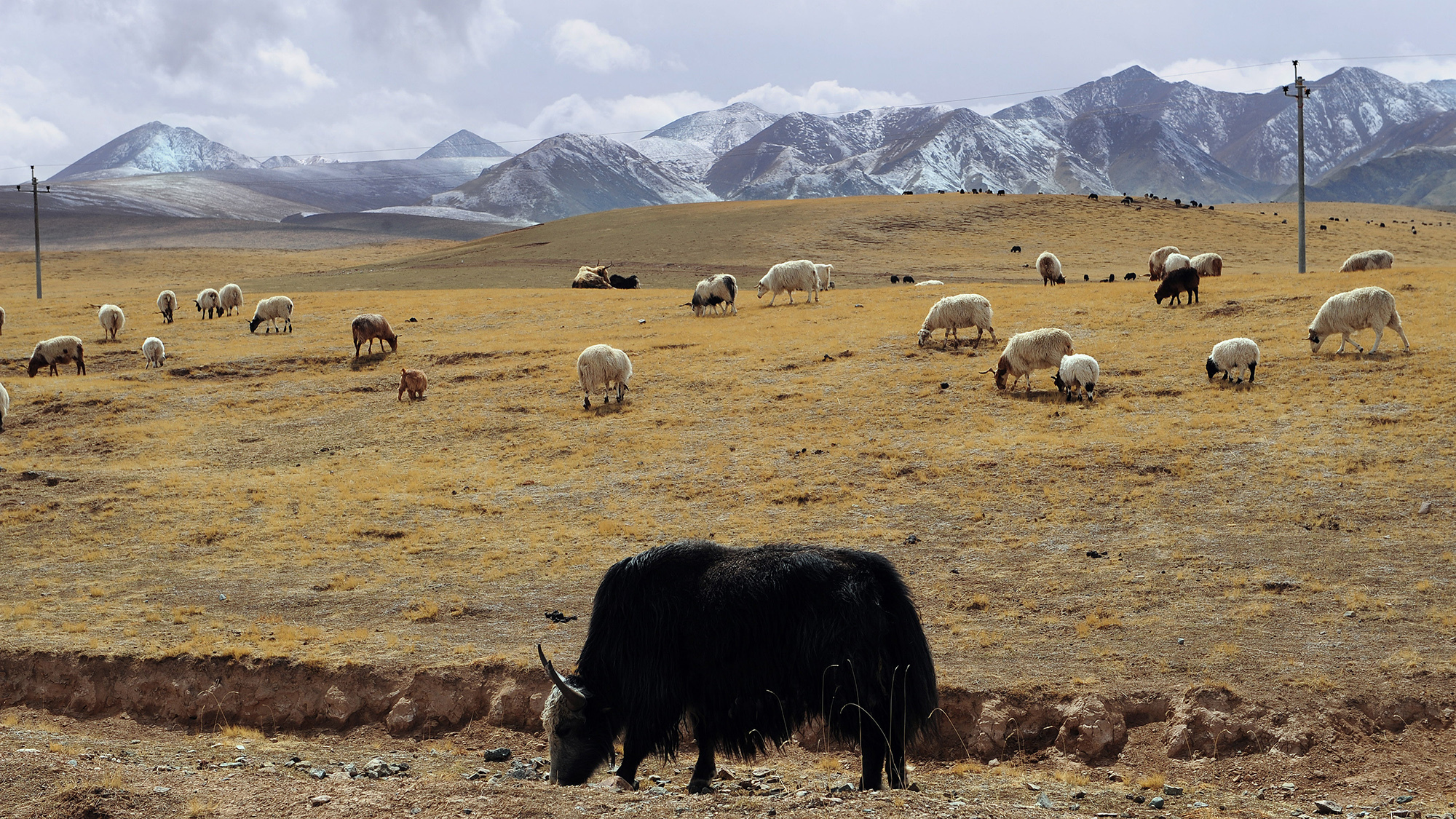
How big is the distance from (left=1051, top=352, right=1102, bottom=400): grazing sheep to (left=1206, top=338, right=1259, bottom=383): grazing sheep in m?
2.46

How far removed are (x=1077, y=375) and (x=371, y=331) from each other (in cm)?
1986

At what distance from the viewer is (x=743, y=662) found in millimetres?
6789


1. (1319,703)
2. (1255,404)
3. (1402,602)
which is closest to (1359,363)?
(1255,404)

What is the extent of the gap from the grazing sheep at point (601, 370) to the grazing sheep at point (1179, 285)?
1566 cm

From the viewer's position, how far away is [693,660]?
686cm

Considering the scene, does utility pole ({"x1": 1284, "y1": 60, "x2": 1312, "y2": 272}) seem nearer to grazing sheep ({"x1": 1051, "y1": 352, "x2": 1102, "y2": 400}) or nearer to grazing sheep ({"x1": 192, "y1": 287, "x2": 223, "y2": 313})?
grazing sheep ({"x1": 1051, "y1": 352, "x2": 1102, "y2": 400})

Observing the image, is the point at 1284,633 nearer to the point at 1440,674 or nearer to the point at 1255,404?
the point at 1440,674

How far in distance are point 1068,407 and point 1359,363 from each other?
249 inches

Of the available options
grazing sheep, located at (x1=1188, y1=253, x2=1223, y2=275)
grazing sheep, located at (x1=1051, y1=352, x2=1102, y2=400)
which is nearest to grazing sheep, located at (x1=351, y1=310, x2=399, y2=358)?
grazing sheep, located at (x1=1051, y1=352, x2=1102, y2=400)

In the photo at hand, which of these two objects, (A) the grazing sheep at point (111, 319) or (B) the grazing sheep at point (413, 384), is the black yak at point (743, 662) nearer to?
(B) the grazing sheep at point (413, 384)

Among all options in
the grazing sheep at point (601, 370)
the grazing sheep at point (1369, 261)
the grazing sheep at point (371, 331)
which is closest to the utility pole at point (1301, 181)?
the grazing sheep at point (1369, 261)

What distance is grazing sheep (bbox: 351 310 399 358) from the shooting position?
29578 mm

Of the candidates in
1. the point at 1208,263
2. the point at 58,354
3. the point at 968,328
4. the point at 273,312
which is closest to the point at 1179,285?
the point at 968,328

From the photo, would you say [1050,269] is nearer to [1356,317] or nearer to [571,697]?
[1356,317]
